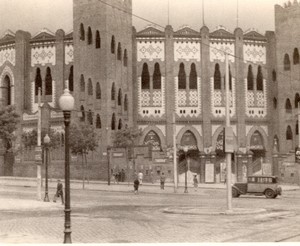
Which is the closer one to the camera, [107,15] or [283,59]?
[107,15]

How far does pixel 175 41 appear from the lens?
65.8 metres

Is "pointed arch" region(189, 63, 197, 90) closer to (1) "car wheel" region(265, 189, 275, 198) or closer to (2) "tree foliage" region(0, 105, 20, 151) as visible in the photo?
(1) "car wheel" region(265, 189, 275, 198)

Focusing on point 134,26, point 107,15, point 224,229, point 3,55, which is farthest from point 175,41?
point 224,229

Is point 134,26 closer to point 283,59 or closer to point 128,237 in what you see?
point 283,59

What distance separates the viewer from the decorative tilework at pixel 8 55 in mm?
66000

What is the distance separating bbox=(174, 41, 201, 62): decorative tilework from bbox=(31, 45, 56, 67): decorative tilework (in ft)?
42.5

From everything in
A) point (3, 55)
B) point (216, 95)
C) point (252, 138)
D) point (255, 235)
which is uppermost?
point (3, 55)

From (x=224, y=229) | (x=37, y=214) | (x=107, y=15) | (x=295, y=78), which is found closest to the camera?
(x=224, y=229)

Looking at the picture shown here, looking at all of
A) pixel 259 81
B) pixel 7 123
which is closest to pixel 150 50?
pixel 259 81

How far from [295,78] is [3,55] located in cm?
3108

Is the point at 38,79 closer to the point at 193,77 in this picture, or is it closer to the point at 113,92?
the point at 113,92

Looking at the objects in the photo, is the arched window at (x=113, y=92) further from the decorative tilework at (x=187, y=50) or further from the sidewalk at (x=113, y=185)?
the sidewalk at (x=113, y=185)

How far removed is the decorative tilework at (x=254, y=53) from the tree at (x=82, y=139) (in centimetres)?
2159

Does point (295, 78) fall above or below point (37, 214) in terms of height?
above
